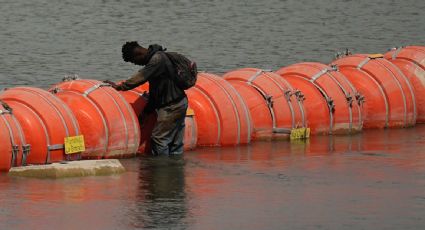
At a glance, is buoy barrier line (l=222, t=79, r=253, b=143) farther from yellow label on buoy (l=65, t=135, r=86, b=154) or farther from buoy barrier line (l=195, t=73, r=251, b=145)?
yellow label on buoy (l=65, t=135, r=86, b=154)

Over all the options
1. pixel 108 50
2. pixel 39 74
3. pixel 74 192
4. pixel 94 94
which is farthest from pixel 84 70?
pixel 74 192

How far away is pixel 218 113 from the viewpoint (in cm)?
2294

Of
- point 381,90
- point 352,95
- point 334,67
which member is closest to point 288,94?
point 352,95

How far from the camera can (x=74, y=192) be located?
18391 mm

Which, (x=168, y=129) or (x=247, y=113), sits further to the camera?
(x=247, y=113)

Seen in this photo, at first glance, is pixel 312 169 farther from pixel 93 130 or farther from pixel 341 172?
pixel 93 130

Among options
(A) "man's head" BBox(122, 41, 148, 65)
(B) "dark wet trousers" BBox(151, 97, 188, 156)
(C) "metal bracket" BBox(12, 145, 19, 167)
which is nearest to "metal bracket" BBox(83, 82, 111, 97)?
(A) "man's head" BBox(122, 41, 148, 65)

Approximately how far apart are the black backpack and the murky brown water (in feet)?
3.63

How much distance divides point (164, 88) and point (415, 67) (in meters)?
7.27

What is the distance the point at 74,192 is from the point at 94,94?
3.32 metres

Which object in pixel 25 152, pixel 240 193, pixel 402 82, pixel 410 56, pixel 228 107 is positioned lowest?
pixel 240 193

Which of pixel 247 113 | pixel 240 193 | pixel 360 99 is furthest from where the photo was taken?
pixel 360 99

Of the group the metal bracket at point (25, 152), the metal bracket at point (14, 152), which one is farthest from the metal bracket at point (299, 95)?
the metal bracket at point (14, 152)

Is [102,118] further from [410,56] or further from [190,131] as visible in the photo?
[410,56]
